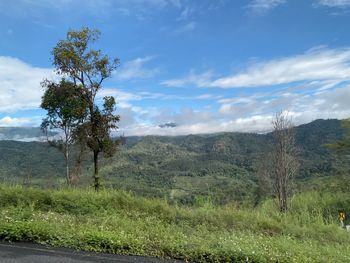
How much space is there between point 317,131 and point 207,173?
57170 mm

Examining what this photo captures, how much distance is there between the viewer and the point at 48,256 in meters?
6.02

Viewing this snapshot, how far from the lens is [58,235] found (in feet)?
22.8

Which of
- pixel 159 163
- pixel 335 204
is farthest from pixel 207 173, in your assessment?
pixel 335 204

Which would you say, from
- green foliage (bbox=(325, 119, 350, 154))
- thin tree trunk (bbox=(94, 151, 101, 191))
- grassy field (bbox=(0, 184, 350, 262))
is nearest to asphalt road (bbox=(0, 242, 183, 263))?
grassy field (bbox=(0, 184, 350, 262))

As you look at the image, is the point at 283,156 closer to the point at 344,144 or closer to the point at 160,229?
the point at 344,144

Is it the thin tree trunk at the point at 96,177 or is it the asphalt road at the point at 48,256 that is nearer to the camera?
the asphalt road at the point at 48,256

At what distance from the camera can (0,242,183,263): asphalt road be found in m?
5.85

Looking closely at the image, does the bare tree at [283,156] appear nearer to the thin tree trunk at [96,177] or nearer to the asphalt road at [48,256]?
the thin tree trunk at [96,177]

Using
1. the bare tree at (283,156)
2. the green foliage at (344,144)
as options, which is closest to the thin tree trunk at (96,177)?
the bare tree at (283,156)

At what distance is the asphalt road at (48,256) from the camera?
585 centimetres

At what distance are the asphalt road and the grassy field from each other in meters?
0.24

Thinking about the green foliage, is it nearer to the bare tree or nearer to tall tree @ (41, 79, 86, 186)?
the bare tree

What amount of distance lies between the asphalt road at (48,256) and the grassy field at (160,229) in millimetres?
237

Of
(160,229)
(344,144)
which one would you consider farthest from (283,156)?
(160,229)
